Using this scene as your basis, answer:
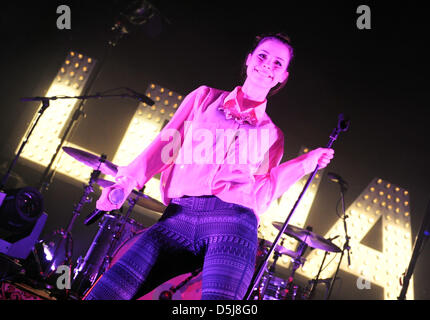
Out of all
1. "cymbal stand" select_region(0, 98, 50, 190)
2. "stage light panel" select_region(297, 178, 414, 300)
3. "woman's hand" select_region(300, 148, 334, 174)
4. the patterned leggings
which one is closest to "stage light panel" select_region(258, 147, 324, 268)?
"stage light panel" select_region(297, 178, 414, 300)

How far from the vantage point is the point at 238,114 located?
71.4 inches

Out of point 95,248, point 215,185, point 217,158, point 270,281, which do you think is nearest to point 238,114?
point 217,158

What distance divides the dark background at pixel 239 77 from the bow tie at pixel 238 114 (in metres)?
5.39

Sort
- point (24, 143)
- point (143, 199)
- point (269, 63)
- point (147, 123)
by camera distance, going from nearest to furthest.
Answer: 1. point (269, 63)
2. point (24, 143)
3. point (143, 199)
4. point (147, 123)

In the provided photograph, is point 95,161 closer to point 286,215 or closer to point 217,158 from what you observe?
point 217,158

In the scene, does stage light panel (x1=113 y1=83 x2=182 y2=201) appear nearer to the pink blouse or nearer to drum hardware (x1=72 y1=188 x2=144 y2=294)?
drum hardware (x1=72 y1=188 x2=144 y2=294)

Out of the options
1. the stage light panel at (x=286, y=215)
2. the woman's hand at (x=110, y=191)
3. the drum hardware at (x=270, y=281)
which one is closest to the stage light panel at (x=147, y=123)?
the stage light panel at (x=286, y=215)

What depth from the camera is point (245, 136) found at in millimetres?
1776

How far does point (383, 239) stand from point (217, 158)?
682 centimetres

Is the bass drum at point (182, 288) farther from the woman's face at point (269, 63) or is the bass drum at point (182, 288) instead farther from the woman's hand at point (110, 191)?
the woman's face at point (269, 63)

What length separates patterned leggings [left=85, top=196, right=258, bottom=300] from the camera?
138 cm

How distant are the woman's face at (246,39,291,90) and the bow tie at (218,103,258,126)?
0.18 meters

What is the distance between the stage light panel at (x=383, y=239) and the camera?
7.19 meters

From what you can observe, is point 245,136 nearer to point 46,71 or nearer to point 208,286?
point 208,286
